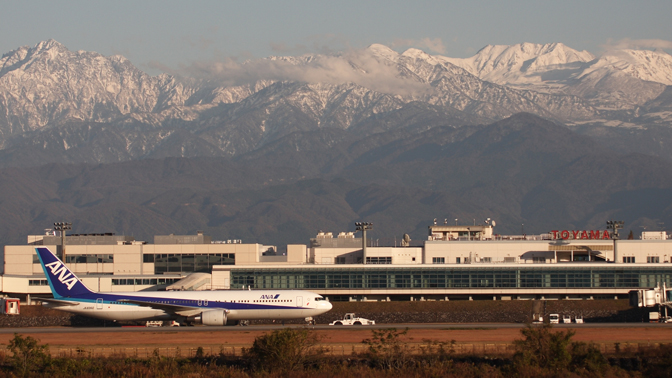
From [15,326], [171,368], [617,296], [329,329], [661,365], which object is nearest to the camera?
[661,365]

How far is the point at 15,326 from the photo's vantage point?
134m

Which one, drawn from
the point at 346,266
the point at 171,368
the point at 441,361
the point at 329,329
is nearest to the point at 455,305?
the point at 346,266

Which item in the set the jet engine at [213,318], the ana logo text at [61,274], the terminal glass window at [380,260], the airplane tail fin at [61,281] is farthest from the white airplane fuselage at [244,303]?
the terminal glass window at [380,260]

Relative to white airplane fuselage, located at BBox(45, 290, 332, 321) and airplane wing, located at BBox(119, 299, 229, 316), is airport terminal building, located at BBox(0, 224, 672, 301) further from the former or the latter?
airplane wing, located at BBox(119, 299, 229, 316)

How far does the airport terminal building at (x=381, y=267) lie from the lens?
5827 inches

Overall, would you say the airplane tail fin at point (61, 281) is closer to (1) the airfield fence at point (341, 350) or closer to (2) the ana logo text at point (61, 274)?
(2) the ana logo text at point (61, 274)

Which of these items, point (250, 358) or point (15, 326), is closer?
point (250, 358)

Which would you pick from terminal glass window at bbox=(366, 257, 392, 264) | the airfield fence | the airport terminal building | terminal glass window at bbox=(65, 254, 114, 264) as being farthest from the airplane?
terminal glass window at bbox=(366, 257, 392, 264)

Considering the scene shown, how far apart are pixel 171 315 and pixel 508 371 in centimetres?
5618

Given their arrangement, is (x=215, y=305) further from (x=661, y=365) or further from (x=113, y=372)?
(x=661, y=365)

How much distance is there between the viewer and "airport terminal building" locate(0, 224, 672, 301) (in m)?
148

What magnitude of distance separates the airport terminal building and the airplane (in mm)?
32540

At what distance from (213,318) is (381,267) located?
45.9 meters

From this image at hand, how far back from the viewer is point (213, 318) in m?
112
